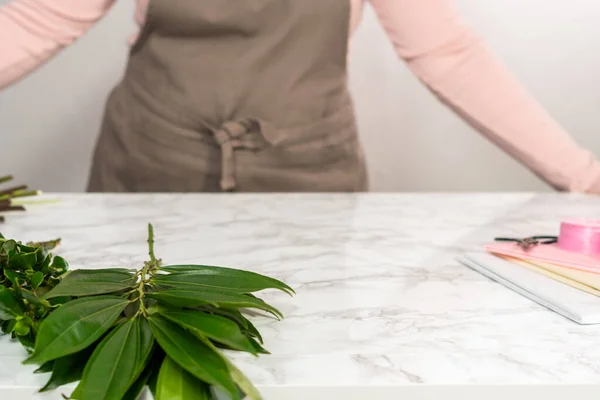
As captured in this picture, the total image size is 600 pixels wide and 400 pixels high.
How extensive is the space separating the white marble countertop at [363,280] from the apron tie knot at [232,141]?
0.53 ft

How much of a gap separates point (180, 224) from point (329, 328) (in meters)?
0.40

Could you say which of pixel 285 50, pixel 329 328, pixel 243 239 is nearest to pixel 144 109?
pixel 285 50

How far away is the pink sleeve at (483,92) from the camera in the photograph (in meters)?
1.15

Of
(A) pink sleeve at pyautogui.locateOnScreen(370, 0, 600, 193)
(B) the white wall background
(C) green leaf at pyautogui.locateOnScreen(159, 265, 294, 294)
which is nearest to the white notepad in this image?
(C) green leaf at pyautogui.locateOnScreen(159, 265, 294, 294)

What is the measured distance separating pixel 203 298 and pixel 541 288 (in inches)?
10.8

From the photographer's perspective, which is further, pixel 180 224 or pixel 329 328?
pixel 180 224

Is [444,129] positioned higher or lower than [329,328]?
higher

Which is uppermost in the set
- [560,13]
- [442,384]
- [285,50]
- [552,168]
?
[560,13]

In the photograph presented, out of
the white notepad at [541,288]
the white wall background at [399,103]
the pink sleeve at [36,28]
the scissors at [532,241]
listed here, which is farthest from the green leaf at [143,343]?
the white wall background at [399,103]

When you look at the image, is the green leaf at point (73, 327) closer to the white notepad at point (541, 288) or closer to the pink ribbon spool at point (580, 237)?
the white notepad at point (541, 288)

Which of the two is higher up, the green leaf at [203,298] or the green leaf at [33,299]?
the green leaf at [203,298]

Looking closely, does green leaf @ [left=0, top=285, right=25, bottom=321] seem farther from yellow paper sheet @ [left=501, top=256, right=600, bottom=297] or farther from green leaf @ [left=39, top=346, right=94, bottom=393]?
yellow paper sheet @ [left=501, top=256, right=600, bottom=297]

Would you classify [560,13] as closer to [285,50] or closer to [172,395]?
[285,50]

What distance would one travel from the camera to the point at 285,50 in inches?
49.9
